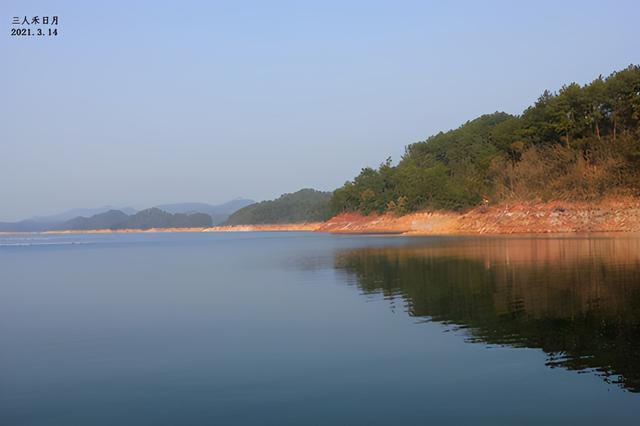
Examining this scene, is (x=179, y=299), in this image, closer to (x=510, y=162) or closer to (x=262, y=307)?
(x=262, y=307)

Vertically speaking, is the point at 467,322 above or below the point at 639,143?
below

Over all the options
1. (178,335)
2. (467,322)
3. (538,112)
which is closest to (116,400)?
(178,335)

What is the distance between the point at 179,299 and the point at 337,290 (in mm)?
7977

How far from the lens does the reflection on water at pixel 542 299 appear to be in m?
15.5

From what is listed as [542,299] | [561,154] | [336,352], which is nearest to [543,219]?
[561,154]

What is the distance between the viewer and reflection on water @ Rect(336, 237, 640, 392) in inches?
611

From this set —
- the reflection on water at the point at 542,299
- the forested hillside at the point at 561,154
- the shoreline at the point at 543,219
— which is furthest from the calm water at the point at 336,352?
the forested hillside at the point at 561,154

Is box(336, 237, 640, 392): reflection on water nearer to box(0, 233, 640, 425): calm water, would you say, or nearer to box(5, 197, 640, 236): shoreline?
box(0, 233, 640, 425): calm water

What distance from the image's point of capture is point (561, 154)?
9275 cm

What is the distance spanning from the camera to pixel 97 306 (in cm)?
2795

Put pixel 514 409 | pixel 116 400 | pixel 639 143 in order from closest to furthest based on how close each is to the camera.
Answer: pixel 514 409 → pixel 116 400 → pixel 639 143

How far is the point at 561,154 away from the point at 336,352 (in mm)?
85186

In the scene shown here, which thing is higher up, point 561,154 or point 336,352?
point 561,154

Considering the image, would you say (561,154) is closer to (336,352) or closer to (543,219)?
(543,219)
